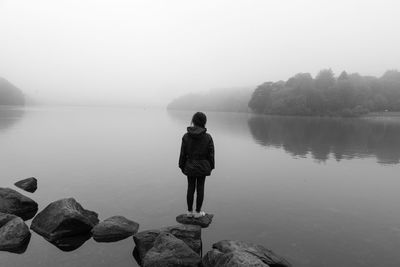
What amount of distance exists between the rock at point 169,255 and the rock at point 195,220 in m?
2.48

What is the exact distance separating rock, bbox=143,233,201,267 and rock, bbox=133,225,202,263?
57 cm

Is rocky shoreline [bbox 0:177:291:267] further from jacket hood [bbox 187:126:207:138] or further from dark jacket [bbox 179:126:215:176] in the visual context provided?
jacket hood [bbox 187:126:207:138]

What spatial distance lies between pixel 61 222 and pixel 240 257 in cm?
608

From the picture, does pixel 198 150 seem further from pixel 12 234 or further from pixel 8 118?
pixel 8 118

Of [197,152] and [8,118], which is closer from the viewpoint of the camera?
[197,152]

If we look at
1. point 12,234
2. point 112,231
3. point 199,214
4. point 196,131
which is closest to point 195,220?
point 199,214

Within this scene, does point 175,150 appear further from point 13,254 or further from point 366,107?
point 366,107

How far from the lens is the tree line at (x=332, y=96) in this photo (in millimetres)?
126162

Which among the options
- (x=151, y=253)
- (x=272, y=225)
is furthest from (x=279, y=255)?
(x=151, y=253)

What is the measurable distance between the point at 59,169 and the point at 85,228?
36.8 ft

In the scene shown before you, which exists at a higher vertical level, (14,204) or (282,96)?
(282,96)

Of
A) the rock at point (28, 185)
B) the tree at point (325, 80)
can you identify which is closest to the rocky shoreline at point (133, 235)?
the rock at point (28, 185)

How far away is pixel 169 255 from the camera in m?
7.30

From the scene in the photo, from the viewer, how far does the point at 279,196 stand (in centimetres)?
1406
